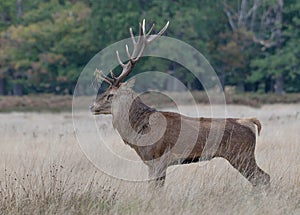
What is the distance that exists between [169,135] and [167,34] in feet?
105

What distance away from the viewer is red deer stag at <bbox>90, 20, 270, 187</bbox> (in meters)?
7.26

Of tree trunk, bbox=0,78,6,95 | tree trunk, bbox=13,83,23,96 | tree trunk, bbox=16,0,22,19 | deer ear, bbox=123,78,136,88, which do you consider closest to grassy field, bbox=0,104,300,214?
deer ear, bbox=123,78,136,88

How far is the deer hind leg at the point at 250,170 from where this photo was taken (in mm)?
7306

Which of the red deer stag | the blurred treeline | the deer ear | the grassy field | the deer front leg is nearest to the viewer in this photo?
the grassy field

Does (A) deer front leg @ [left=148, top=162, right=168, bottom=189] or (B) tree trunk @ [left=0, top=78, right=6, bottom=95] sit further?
(B) tree trunk @ [left=0, top=78, right=6, bottom=95]

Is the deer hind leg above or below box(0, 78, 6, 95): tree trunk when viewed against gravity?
above

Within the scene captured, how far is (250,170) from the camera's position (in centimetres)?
741

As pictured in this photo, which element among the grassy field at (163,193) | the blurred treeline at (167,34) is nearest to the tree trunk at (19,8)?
the blurred treeline at (167,34)

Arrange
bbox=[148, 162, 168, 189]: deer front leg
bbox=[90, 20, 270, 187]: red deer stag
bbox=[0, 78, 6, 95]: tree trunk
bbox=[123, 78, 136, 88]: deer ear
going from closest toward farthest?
bbox=[148, 162, 168, 189]: deer front leg
bbox=[90, 20, 270, 187]: red deer stag
bbox=[123, 78, 136, 88]: deer ear
bbox=[0, 78, 6, 95]: tree trunk

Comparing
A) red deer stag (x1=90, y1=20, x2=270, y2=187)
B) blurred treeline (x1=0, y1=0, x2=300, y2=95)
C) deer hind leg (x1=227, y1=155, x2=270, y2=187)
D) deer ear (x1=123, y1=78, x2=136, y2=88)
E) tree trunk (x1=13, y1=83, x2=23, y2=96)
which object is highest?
deer ear (x1=123, y1=78, x2=136, y2=88)

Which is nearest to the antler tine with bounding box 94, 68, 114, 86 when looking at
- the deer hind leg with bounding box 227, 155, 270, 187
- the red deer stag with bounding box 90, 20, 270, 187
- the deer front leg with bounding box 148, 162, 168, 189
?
the red deer stag with bounding box 90, 20, 270, 187

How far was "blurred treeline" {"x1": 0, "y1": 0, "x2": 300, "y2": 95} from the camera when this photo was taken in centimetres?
3969

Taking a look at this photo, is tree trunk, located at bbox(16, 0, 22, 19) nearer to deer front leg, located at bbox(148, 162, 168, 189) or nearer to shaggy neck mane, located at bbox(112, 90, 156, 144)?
shaggy neck mane, located at bbox(112, 90, 156, 144)

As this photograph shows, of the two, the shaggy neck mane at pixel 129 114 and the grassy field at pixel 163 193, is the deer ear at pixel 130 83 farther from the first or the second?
the grassy field at pixel 163 193
